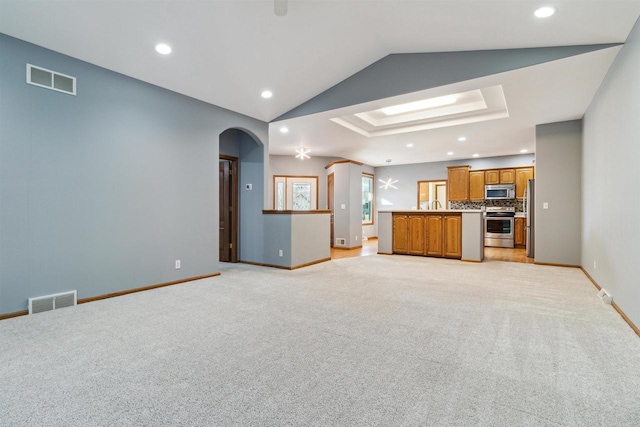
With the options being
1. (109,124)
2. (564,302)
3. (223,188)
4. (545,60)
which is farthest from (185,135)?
(564,302)

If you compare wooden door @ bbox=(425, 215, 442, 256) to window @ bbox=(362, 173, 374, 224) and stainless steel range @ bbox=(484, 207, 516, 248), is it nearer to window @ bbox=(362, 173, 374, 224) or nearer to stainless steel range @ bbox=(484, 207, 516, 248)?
stainless steel range @ bbox=(484, 207, 516, 248)

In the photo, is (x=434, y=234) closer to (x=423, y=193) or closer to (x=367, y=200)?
(x=423, y=193)

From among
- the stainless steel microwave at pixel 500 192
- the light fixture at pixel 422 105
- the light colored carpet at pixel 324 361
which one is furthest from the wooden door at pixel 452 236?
the stainless steel microwave at pixel 500 192

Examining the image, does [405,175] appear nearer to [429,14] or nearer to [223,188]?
[223,188]

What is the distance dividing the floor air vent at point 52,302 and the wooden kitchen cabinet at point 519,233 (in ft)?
32.0

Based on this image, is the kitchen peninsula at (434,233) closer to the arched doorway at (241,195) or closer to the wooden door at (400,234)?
the wooden door at (400,234)

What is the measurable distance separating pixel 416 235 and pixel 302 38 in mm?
4869

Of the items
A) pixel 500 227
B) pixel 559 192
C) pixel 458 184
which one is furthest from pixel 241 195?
pixel 500 227

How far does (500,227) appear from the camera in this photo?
883 cm

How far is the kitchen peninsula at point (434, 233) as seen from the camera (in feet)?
20.8

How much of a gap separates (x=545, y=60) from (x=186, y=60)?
4.11 m

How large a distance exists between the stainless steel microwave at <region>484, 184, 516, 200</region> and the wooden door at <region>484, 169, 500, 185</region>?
139mm

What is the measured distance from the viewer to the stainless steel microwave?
8.80m

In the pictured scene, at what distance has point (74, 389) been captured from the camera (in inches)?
69.2
